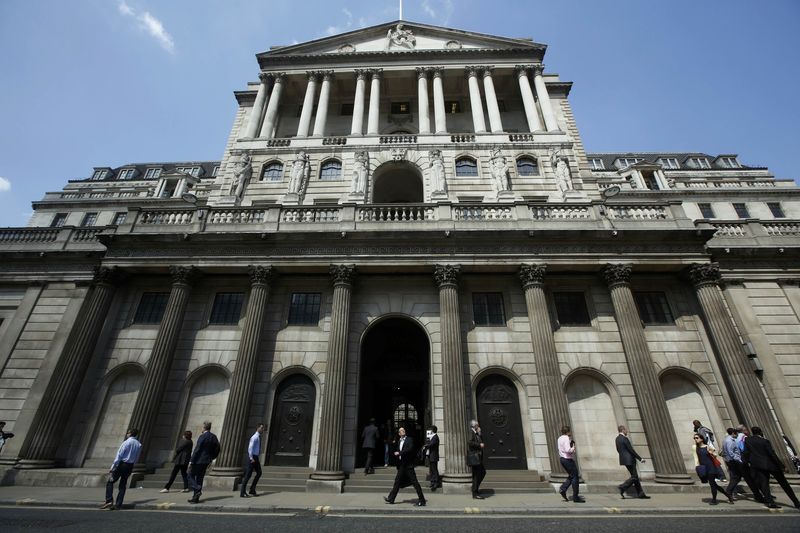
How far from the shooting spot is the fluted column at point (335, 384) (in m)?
12.3

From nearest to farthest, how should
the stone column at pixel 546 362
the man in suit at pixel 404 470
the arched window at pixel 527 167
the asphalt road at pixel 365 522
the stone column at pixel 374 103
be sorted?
the asphalt road at pixel 365 522, the man in suit at pixel 404 470, the stone column at pixel 546 362, the arched window at pixel 527 167, the stone column at pixel 374 103

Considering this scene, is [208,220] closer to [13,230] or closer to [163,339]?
[163,339]

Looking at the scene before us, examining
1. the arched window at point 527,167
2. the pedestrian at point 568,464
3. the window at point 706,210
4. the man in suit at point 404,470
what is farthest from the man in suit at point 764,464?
the window at point 706,210

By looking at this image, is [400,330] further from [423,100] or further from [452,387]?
[423,100]

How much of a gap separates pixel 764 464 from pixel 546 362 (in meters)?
6.10

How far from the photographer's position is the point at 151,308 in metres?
16.7

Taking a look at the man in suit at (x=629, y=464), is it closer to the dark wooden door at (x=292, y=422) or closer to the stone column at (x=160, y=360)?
the dark wooden door at (x=292, y=422)

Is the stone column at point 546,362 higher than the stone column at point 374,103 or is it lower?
lower

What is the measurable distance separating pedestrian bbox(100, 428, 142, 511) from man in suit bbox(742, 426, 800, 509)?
53.0 feet

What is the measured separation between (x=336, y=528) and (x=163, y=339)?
11556mm

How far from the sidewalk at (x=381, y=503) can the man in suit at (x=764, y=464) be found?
1.20 ft

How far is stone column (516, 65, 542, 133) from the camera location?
2371 centimetres

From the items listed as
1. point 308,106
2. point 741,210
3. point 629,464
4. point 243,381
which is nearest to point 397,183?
point 308,106

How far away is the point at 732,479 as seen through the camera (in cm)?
1002
